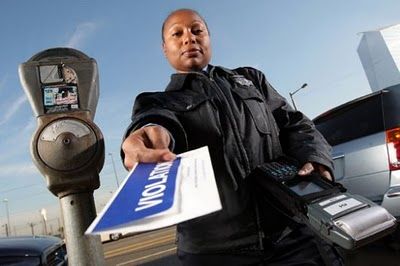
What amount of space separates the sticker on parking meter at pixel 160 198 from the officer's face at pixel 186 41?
29.2 inches

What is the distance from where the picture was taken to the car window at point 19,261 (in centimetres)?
340

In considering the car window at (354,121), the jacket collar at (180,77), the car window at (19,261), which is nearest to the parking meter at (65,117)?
the jacket collar at (180,77)

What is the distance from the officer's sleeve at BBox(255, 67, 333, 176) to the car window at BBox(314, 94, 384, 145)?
6.81 ft

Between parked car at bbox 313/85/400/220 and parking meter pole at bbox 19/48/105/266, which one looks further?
parked car at bbox 313/85/400/220

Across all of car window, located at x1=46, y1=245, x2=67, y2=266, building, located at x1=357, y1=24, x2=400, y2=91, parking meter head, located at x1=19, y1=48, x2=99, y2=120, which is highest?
building, located at x1=357, y1=24, x2=400, y2=91

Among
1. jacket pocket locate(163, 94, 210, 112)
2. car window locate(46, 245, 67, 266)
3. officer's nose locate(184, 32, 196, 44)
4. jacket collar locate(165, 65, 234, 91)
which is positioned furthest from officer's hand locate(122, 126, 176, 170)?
car window locate(46, 245, 67, 266)

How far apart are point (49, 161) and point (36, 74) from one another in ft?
1.60

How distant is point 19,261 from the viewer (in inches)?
136

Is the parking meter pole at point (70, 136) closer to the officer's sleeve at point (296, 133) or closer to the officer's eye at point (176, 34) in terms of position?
the officer's eye at point (176, 34)

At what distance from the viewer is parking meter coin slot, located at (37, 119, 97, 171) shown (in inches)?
78.4

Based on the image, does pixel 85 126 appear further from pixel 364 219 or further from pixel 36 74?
pixel 364 219

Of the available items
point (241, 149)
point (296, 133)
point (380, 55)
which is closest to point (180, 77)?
point (241, 149)

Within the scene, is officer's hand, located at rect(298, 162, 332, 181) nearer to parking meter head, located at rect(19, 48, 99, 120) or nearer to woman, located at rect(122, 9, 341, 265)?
woman, located at rect(122, 9, 341, 265)

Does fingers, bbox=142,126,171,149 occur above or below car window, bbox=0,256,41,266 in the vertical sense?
above
